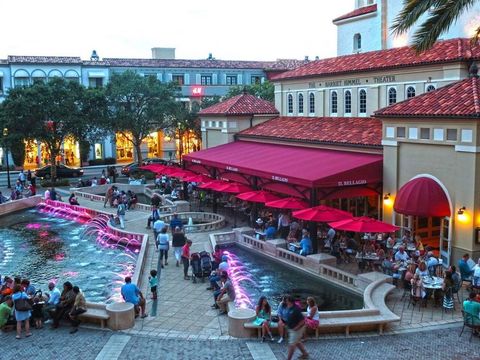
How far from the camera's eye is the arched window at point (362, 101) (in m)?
34.2

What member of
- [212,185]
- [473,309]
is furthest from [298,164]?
[473,309]

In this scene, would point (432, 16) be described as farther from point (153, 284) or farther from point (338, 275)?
point (153, 284)

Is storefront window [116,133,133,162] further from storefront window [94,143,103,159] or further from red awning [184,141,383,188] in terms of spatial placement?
red awning [184,141,383,188]

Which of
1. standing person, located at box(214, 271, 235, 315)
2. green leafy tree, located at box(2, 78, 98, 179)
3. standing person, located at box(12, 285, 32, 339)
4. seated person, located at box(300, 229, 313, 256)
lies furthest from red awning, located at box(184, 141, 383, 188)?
green leafy tree, located at box(2, 78, 98, 179)

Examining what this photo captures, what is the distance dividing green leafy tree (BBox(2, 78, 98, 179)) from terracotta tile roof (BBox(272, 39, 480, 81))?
20936 mm

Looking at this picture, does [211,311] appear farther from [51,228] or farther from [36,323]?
[51,228]

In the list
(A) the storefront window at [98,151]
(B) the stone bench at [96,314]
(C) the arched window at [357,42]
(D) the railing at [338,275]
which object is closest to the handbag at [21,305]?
(B) the stone bench at [96,314]

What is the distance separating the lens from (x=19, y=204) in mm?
41594

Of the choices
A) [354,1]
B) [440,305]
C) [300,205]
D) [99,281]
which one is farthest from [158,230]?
[354,1]

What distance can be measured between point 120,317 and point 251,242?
37.8ft

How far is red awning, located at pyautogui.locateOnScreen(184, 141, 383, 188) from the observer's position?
25.9 meters

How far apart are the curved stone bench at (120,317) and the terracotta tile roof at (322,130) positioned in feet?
50.8

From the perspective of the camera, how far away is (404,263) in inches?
808

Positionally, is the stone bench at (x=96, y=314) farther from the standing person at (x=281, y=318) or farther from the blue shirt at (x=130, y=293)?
the standing person at (x=281, y=318)
